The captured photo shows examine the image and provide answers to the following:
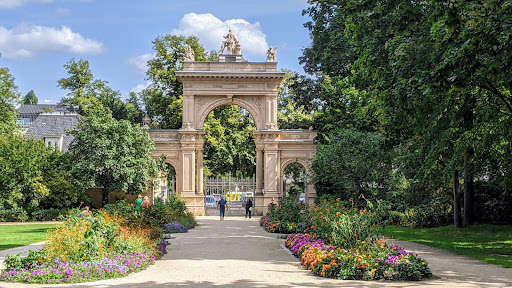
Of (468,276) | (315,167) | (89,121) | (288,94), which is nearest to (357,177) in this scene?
(315,167)

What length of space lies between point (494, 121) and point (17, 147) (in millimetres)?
29232

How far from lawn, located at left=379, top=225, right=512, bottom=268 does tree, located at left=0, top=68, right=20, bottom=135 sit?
3702 cm

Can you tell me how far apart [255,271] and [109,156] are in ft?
66.2

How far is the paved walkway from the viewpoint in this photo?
11.4m

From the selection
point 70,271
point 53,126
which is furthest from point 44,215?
point 70,271

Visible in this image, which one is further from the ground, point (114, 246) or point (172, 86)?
point (172, 86)

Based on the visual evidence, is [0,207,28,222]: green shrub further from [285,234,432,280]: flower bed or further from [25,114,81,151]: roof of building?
[285,234,432,280]: flower bed

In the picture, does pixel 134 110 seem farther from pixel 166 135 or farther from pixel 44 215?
pixel 44 215

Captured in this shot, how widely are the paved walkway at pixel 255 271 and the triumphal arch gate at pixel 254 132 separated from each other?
77.6 ft

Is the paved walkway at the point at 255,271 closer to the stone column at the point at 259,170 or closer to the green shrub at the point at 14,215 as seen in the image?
the green shrub at the point at 14,215

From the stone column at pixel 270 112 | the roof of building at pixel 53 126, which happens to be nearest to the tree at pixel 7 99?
the roof of building at pixel 53 126

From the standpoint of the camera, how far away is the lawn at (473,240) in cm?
1698

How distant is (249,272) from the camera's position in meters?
13.0

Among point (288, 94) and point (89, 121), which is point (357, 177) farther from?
point (288, 94)
